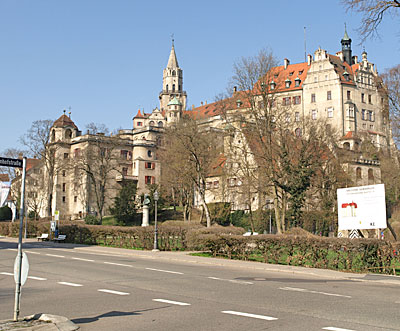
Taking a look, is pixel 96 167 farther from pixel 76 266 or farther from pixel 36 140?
pixel 76 266

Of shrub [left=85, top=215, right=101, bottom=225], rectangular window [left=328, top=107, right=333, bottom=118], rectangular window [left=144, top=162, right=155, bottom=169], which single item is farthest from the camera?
rectangular window [left=328, top=107, right=333, bottom=118]

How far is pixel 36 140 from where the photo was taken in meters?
66.4

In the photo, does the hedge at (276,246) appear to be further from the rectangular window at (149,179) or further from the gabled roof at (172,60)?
the gabled roof at (172,60)

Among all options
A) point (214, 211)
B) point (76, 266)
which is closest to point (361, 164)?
point (214, 211)

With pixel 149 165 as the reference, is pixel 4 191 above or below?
below

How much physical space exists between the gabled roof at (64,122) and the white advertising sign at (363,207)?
7991 centimetres

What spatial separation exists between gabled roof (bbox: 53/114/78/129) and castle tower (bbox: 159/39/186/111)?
51.6m

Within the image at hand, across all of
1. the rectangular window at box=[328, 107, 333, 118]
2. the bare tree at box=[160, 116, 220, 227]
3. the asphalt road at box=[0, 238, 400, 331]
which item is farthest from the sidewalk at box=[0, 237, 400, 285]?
the rectangular window at box=[328, 107, 333, 118]

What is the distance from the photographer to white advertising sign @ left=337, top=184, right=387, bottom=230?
20.3m

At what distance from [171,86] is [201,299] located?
13611 centimetres

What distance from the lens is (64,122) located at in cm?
9488

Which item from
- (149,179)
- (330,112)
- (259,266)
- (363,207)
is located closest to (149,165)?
(149,179)

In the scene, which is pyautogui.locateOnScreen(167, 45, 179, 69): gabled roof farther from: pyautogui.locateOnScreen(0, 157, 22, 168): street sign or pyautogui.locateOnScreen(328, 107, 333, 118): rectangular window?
pyautogui.locateOnScreen(0, 157, 22, 168): street sign

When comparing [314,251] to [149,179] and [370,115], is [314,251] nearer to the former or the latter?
[149,179]
